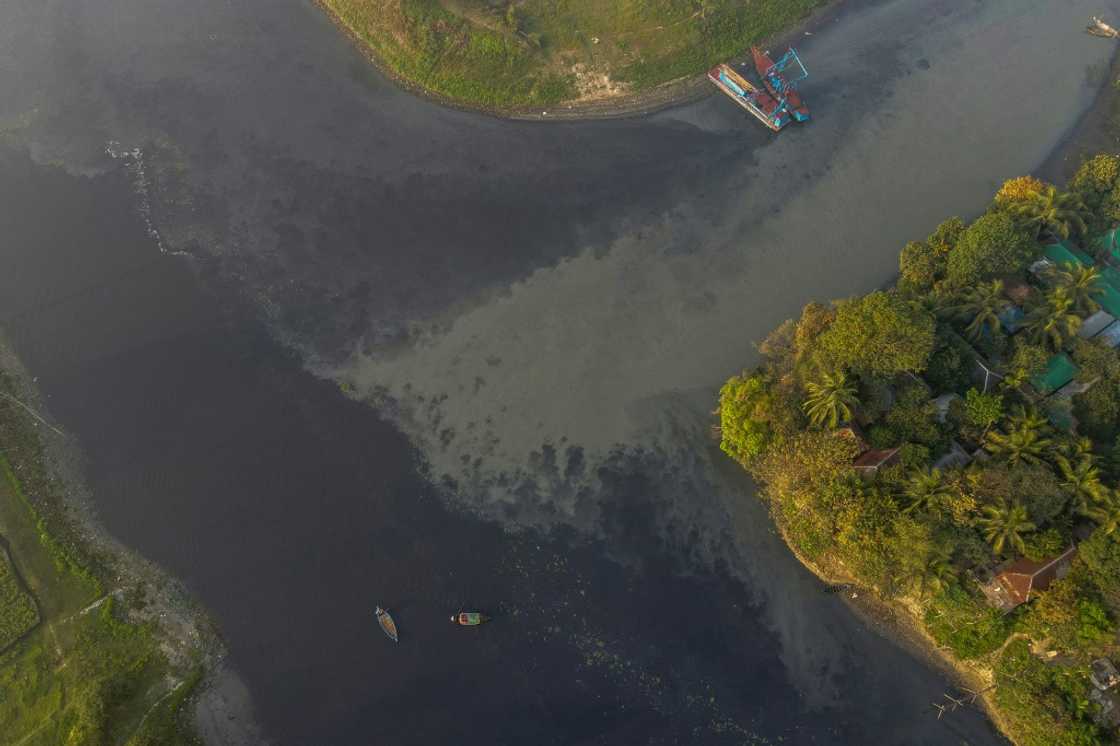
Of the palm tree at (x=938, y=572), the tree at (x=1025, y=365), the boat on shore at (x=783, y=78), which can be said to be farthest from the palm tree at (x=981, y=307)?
the boat on shore at (x=783, y=78)

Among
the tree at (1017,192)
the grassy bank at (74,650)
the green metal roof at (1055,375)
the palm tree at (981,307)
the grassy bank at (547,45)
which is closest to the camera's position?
the grassy bank at (74,650)

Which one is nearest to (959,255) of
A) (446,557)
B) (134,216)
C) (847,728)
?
(847,728)

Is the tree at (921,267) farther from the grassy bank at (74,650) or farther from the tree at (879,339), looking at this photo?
the grassy bank at (74,650)

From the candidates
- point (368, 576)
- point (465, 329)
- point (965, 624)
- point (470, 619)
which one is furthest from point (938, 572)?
point (465, 329)

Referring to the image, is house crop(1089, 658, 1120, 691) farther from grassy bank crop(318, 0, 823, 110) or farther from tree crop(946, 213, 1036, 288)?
grassy bank crop(318, 0, 823, 110)

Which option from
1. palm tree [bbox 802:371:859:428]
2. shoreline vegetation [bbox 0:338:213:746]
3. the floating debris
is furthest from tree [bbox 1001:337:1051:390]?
shoreline vegetation [bbox 0:338:213:746]

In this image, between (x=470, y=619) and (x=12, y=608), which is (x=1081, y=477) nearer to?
(x=470, y=619)

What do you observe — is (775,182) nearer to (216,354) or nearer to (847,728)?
(847,728)
